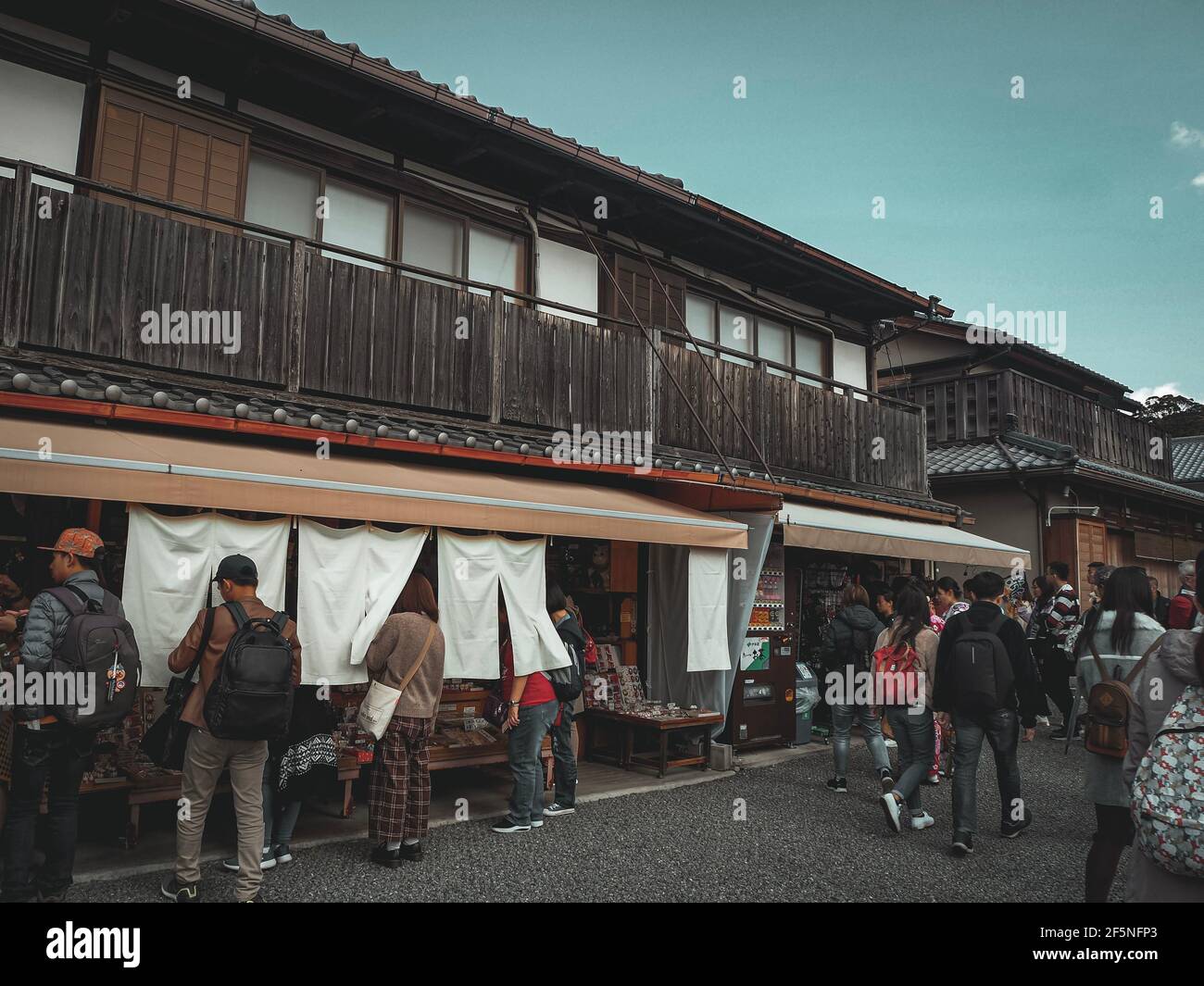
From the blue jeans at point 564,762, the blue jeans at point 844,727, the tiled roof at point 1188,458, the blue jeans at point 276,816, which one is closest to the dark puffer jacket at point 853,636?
the blue jeans at point 844,727

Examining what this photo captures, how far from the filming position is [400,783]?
6.11 m

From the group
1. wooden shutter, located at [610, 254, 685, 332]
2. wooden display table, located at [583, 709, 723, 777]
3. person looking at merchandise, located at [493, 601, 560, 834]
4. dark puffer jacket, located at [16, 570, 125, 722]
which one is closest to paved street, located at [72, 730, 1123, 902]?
person looking at merchandise, located at [493, 601, 560, 834]

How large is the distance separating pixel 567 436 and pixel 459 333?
1.64m

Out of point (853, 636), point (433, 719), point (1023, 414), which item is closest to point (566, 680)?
point (433, 719)

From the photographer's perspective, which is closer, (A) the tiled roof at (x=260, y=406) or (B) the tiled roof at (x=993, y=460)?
(A) the tiled roof at (x=260, y=406)

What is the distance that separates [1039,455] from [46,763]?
17.6 m

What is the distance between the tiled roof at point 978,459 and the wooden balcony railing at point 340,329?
729cm

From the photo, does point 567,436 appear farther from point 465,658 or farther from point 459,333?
point 465,658

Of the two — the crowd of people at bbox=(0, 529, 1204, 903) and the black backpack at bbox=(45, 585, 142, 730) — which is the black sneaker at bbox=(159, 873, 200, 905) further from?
the black backpack at bbox=(45, 585, 142, 730)

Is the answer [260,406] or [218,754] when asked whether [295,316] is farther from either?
[218,754]

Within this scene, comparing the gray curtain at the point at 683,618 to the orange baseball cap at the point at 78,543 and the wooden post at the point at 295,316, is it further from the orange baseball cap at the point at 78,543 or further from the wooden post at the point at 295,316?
the orange baseball cap at the point at 78,543

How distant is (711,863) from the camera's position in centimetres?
636

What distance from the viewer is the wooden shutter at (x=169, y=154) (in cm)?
714
